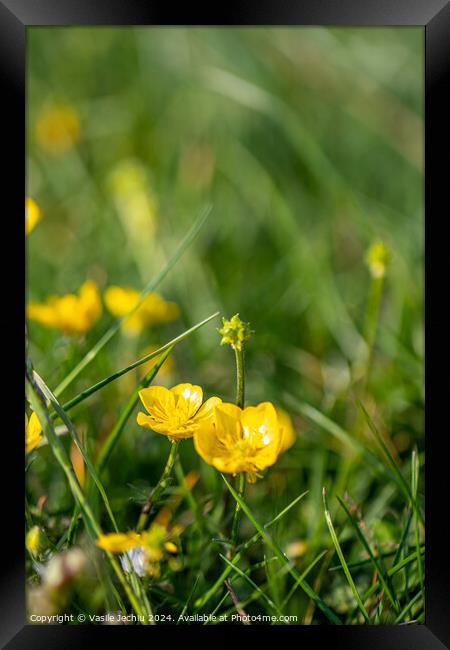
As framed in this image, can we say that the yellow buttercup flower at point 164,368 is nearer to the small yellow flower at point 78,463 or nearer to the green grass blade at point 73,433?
the small yellow flower at point 78,463

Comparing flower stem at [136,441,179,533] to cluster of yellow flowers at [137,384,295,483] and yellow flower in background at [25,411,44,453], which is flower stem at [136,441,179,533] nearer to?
cluster of yellow flowers at [137,384,295,483]

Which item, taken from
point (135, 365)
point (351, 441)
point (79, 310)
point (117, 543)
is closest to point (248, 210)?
point (79, 310)

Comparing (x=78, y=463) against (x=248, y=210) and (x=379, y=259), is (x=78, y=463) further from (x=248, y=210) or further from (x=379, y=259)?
(x=248, y=210)

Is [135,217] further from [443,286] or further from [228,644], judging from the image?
[228,644]

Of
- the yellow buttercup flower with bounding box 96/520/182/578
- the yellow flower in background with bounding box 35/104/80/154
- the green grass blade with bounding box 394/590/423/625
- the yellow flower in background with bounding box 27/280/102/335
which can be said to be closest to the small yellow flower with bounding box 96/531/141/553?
the yellow buttercup flower with bounding box 96/520/182/578

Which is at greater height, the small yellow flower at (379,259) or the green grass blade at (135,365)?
the small yellow flower at (379,259)

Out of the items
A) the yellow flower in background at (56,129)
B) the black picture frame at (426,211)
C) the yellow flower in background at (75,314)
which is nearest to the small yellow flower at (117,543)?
the black picture frame at (426,211)

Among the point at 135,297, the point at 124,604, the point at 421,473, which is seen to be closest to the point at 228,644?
the point at 124,604
